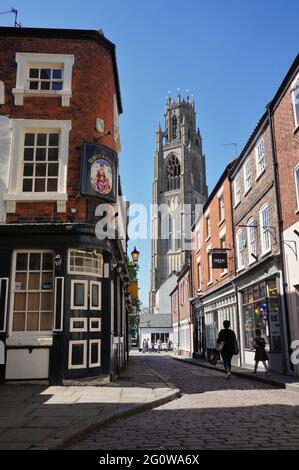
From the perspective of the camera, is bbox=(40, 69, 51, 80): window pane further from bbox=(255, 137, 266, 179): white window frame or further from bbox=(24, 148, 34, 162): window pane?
bbox=(255, 137, 266, 179): white window frame

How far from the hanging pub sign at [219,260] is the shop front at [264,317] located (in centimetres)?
170

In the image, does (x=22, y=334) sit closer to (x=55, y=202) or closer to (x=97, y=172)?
(x=55, y=202)

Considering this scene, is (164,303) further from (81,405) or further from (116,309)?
(81,405)

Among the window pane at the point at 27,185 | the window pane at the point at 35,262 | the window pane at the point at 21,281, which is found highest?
the window pane at the point at 27,185

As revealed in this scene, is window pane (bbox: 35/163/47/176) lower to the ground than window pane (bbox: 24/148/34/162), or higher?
lower

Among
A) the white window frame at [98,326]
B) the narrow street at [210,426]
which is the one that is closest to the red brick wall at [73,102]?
the white window frame at [98,326]

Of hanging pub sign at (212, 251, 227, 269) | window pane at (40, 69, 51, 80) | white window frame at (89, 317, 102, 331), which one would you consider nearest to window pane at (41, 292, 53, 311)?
white window frame at (89, 317, 102, 331)

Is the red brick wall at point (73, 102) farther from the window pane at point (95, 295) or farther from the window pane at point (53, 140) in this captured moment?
the window pane at point (95, 295)

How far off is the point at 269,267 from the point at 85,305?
800cm

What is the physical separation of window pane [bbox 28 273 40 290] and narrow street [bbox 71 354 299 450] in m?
4.63

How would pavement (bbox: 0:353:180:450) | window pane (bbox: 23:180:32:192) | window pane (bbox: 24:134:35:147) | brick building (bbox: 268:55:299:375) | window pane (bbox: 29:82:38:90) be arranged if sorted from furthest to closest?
brick building (bbox: 268:55:299:375) → window pane (bbox: 29:82:38:90) → window pane (bbox: 24:134:35:147) → window pane (bbox: 23:180:32:192) → pavement (bbox: 0:353:180:450)

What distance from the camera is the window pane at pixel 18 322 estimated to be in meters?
11.4

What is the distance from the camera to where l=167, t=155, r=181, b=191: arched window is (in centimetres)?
9038
